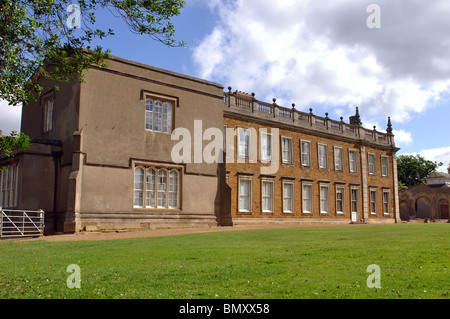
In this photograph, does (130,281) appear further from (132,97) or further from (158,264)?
(132,97)

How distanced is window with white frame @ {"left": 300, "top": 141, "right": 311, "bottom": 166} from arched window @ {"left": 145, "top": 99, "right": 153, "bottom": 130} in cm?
1415

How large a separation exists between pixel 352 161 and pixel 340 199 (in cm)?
401

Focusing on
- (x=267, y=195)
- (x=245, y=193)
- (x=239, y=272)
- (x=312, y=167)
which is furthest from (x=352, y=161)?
(x=239, y=272)

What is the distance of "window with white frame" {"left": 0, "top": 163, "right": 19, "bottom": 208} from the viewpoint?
76.8 ft

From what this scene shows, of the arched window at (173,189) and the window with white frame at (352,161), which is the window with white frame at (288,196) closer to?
the window with white frame at (352,161)

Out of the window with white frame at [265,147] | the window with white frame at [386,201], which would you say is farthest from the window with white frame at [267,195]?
the window with white frame at [386,201]

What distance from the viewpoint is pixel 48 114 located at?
85.9ft

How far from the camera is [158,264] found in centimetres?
1004

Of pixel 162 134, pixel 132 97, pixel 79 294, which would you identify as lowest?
pixel 79 294

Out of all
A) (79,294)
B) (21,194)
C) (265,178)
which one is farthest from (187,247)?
(265,178)

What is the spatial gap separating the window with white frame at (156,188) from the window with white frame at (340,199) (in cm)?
1701

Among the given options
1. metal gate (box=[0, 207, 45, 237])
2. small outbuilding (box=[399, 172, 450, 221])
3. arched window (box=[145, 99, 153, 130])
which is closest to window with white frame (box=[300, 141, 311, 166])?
arched window (box=[145, 99, 153, 130])

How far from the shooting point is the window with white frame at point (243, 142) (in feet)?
102

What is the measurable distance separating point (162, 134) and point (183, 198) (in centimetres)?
386
